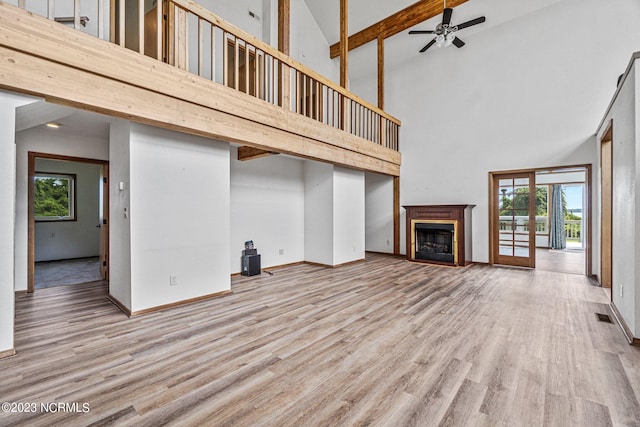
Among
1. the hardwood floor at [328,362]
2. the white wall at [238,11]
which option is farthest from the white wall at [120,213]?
the white wall at [238,11]

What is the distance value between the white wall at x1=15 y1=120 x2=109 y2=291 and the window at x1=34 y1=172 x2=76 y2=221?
11.9 feet

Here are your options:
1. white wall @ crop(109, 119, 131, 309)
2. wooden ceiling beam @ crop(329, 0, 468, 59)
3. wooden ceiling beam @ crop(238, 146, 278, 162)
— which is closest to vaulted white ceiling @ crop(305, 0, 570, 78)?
wooden ceiling beam @ crop(329, 0, 468, 59)

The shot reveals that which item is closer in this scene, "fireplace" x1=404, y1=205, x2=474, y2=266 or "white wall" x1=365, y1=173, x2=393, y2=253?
"fireplace" x1=404, y1=205, x2=474, y2=266

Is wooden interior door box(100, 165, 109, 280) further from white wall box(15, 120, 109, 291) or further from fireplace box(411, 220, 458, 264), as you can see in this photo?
Answer: fireplace box(411, 220, 458, 264)

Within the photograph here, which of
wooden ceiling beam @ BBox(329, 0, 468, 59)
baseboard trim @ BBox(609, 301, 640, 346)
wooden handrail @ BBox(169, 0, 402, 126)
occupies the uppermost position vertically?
wooden ceiling beam @ BBox(329, 0, 468, 59)

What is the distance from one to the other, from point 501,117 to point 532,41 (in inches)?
59.5

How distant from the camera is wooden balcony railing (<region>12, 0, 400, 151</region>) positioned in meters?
2.69

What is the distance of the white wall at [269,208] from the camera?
5.32 m

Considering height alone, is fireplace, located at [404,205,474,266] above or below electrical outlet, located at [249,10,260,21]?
below

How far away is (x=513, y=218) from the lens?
6086mm

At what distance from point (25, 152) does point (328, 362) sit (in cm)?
517

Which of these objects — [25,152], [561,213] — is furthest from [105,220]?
[561,213]

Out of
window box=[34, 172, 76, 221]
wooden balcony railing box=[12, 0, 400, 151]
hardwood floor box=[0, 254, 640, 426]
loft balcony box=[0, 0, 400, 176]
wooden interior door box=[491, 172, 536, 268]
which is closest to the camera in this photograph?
hardwood floor box=[0, 254, 640, 426]

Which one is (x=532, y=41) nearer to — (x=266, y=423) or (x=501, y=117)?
(x=501, y=117)
